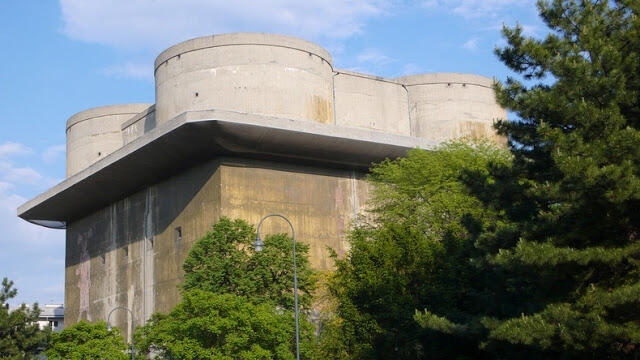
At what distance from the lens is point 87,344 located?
41.6 metres

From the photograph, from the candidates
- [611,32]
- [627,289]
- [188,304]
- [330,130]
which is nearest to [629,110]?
[611,32]

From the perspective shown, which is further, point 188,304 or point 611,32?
point 188,304

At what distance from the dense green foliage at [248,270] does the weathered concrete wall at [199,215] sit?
734cm

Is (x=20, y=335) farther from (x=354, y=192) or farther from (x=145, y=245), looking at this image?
(x=354, y=192)

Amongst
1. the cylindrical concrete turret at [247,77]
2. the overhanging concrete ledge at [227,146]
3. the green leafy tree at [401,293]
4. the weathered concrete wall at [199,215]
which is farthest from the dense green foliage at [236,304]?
the cylindrical concrete turret at [247,77]

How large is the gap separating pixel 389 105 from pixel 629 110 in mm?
38552

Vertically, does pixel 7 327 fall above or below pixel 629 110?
below

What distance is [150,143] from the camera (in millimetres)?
47844

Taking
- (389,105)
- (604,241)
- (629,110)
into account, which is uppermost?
(389,105)

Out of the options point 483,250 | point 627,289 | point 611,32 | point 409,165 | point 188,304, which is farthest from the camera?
point 409,165

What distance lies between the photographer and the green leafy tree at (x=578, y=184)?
19.2m

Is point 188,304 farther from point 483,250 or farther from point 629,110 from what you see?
point 629,110

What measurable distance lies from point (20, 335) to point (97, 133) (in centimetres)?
2058

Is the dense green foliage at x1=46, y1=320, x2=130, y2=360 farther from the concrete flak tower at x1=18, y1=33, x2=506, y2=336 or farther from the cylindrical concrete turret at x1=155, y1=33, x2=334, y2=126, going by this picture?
the cylindrical concrete turret at x1=155, y1=33, x2=334, y2=126
